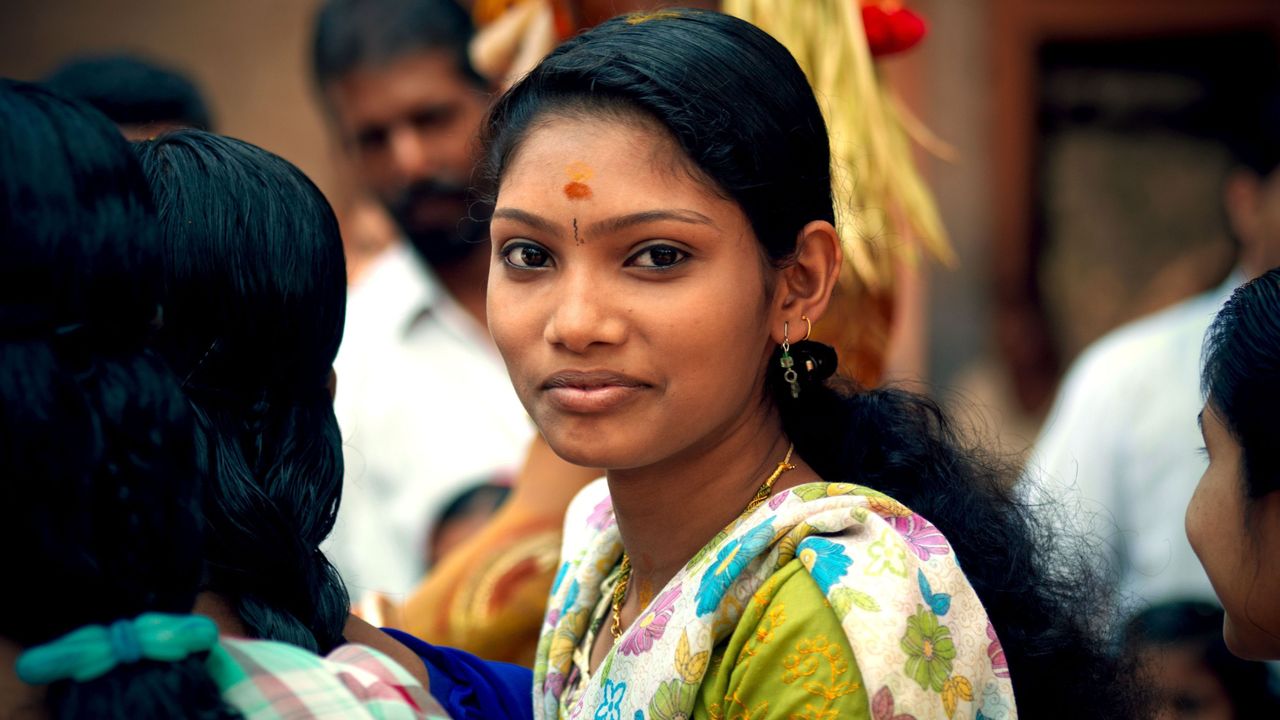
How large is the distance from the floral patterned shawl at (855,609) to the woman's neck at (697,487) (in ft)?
0.26

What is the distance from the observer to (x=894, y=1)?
9.43 ft

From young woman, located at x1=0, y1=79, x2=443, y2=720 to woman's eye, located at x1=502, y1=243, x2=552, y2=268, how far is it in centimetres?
61

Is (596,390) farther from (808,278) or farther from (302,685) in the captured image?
(302,685)

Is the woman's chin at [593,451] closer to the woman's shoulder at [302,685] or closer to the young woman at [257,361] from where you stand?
the young woman at [257,361]

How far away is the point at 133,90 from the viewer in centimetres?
407

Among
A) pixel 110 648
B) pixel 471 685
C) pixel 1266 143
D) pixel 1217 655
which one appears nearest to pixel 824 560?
pixel 471 685

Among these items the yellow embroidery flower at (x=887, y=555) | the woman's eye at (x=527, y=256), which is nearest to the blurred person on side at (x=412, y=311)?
the woman's eye at (x=527, y=256)

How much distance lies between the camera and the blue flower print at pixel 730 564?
5.46ft

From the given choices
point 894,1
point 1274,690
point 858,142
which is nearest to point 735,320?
point 858,142

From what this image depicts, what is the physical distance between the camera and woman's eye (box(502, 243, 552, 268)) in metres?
1.83

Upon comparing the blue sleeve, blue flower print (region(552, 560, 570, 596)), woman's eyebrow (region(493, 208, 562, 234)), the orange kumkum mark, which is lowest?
the blue sleeve

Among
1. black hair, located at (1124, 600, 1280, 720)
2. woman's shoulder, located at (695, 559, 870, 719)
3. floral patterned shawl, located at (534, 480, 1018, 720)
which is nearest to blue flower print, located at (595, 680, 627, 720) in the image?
floral patterned shawl, located at (534, 480, 1018, 720)

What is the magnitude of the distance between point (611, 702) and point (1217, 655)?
2242 mm

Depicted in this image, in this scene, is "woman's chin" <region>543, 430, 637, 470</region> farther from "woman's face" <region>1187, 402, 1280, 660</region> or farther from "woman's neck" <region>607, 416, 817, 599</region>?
"woman's face" <region>1187, 402, 1280, 660</region>
